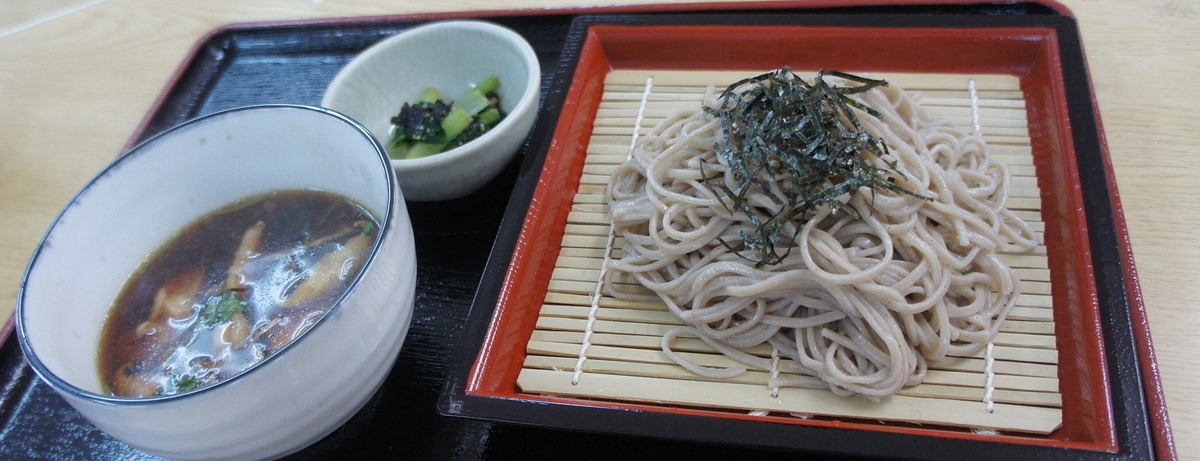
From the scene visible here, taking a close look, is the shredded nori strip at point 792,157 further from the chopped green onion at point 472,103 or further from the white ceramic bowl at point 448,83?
the chopped green onion at point 472,103

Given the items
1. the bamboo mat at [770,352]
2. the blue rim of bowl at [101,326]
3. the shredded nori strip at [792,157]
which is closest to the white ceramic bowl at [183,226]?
the blue rim of bowl at [101,326]

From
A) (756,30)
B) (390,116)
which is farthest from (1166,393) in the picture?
(390,116)

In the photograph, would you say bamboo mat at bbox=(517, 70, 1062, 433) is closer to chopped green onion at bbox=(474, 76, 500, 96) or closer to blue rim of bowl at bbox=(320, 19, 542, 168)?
blue rim of bowl at bbox=(320, 19, 542, 168)

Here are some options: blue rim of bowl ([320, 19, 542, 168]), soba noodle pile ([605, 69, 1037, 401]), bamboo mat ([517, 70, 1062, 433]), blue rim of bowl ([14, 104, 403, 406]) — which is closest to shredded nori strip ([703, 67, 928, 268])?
soba noodle pile ([605, 69, 1037, 401])

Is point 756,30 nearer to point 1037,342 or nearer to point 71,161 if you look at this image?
point 1037,342

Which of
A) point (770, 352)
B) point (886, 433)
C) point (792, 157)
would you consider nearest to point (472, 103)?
point (792, 157)

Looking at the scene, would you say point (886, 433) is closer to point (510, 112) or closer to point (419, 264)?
point (419, 264)
